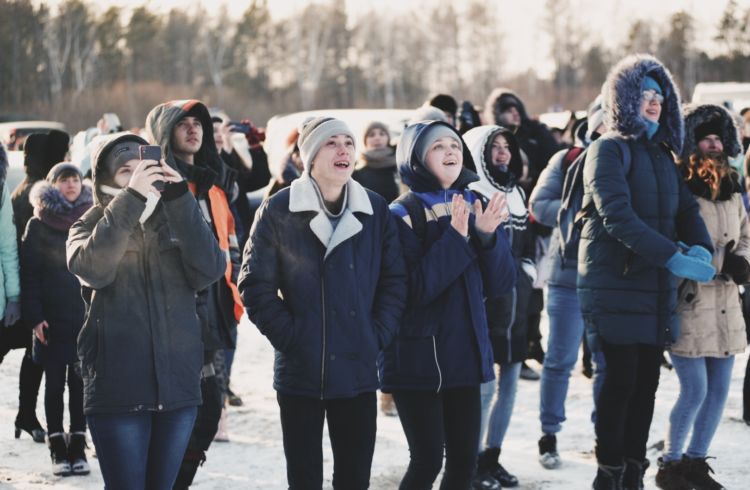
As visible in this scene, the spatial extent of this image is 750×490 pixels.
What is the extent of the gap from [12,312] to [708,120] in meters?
3.84

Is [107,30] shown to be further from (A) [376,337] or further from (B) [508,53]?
(A) [376,337]

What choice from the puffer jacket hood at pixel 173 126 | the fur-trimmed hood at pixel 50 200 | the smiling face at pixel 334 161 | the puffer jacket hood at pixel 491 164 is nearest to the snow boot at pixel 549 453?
the puffer jacket hood at pixel 491 164

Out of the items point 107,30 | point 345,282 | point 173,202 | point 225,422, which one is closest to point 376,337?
point 345,282

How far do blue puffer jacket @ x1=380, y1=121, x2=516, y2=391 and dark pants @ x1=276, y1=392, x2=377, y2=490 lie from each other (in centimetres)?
33

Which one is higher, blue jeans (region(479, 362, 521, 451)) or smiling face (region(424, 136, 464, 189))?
smiling face (region(424, 136, 464, 189))

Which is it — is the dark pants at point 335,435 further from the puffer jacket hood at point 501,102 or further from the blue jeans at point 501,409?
the puffer jacket hood at point 501,102

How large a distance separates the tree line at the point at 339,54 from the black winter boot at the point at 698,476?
4790 cm

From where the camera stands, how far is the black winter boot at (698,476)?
5406 millimetres

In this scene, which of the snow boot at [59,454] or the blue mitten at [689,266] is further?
the snow boot at [59,454]

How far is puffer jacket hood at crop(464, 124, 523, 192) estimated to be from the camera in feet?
18.0

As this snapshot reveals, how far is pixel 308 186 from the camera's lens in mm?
4125

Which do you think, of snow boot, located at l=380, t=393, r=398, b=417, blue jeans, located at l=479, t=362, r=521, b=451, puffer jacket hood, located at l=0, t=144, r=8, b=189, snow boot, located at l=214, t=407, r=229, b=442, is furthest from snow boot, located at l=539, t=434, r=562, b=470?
puffer jacket hood, located at l=0, t=144, r=8, b=189

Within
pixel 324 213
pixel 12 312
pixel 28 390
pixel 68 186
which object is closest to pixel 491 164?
pixel 324 213

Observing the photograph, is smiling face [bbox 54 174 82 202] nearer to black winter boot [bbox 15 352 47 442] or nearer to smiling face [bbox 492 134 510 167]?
black winter boot [bbox 15 352 47 442]
